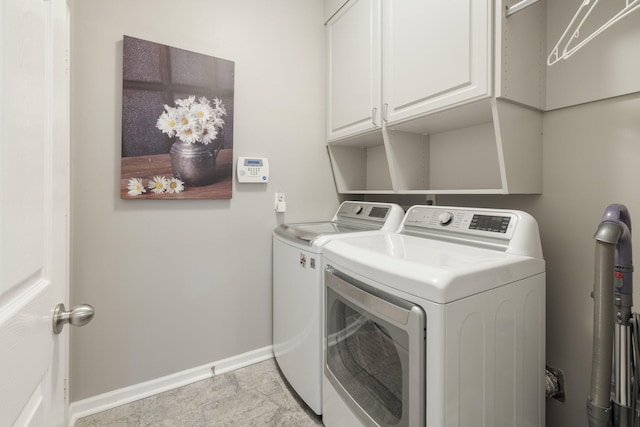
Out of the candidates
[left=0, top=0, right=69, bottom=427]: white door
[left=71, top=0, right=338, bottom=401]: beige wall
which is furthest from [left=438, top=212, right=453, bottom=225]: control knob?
[left=0, top=0, right=69, bottom=427]: white door

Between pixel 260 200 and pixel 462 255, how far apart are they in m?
1.40

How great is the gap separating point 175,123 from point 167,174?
0.31 metres

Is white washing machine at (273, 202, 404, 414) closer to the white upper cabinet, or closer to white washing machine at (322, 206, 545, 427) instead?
white washing machine at (322, 206, 545, 427)

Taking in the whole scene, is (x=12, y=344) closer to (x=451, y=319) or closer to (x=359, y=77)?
(x=451, y=319)

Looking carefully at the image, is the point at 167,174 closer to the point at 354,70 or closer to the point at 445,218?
the point at 354,70

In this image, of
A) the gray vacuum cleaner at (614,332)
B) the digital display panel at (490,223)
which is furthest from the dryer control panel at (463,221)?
the gray vacuum cleaner at (614,332)

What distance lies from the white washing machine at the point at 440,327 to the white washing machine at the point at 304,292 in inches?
4.1

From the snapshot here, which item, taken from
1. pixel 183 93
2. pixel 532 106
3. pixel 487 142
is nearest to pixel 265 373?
pixel 183 93

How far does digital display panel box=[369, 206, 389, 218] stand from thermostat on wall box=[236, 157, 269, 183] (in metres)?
0.78

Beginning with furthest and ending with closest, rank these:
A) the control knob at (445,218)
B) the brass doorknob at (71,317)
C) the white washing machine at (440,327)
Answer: the control knob at (445,218) < the white washing machine at (440,327) < the brass doorknob at (71,317)

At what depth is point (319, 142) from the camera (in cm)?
231

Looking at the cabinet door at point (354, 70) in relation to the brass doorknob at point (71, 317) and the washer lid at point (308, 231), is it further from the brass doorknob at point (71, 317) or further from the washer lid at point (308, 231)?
the brass doorknob at point (71, 317)

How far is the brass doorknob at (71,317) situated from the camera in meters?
0.61

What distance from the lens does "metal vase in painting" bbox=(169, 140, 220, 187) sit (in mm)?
1729
